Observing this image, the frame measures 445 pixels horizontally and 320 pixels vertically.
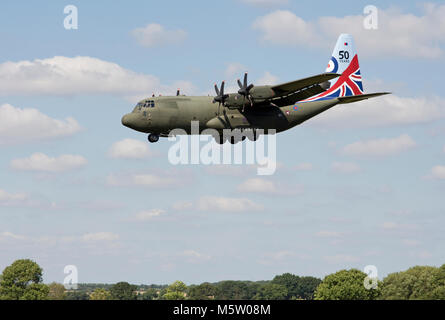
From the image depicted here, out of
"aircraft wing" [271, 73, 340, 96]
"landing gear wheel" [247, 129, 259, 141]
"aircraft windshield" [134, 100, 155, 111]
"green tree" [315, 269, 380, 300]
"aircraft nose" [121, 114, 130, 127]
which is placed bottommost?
"green tree" [315, 269, 380, 300]

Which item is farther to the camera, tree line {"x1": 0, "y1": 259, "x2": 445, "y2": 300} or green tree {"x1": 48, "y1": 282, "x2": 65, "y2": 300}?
green tree {"x1": 48, "y1": 282, "x2": 65, "y2": 300}

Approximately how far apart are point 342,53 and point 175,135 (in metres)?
21.0

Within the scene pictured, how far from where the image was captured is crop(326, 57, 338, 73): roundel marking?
60.5 m

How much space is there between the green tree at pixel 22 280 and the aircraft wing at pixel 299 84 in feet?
235

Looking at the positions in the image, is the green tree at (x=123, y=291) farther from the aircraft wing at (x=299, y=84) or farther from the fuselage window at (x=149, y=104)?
the aircraft wing at (x=299, y=84)

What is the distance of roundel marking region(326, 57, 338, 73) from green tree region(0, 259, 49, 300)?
68186 millimetres

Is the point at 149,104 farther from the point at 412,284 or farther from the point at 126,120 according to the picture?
the point at 412,284

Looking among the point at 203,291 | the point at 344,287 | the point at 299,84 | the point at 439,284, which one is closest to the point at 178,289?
the point at 203,291

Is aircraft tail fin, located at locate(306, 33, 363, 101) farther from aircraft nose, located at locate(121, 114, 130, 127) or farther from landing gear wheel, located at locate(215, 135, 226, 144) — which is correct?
aircraft nose, located at locate(121, 114, 130, 127)

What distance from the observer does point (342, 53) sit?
61.1 metres

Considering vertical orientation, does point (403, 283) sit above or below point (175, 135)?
below

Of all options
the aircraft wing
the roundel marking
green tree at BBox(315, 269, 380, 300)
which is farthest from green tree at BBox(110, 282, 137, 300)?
the aircraft wing
